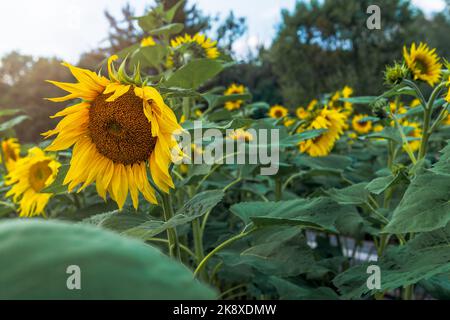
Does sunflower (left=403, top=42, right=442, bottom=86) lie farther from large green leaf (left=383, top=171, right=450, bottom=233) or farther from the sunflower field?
large green leaf (left=383, top=171, right=450, bottom=233)

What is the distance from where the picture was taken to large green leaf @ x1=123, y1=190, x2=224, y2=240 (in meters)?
0.71

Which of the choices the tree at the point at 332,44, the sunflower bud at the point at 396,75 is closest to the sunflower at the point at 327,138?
the sunflower bud at the point at 396,75

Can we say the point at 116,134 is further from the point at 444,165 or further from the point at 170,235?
the point at 444,165

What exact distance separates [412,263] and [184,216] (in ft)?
1.40

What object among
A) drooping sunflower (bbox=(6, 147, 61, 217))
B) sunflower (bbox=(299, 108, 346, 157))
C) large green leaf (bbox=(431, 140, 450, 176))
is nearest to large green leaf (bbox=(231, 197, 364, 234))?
large green leaf (bbox=(431, 140, 450, 176))

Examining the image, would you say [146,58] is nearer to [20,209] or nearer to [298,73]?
[20,209]

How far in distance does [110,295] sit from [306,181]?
195 cm

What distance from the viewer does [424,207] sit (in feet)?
2.65

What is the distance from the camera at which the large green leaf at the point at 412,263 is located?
771mm

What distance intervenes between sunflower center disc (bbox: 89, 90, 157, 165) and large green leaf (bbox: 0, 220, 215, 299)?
680 millimetres

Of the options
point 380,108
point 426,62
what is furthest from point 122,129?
point 426,62

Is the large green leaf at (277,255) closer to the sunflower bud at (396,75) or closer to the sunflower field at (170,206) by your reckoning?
the sunflower field at (170,206)

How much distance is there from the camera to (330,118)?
1.83 metres
